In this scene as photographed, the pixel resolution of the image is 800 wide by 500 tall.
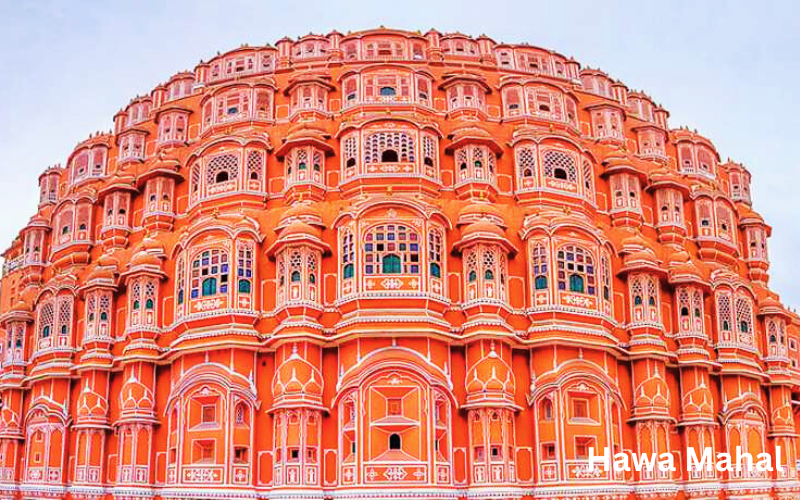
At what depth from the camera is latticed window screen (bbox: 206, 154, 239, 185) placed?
120ft

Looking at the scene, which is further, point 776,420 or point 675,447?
point 776,420

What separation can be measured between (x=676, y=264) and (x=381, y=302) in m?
12.3

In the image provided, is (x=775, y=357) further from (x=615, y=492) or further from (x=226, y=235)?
(x=226, y=235)

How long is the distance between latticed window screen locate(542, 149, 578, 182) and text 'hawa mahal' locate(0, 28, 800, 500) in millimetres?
67

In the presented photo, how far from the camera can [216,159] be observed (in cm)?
3694

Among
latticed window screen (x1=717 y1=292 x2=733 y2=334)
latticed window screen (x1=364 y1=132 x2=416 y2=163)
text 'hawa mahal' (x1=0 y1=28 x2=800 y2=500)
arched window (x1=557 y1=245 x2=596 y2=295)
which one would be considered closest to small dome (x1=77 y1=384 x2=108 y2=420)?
text 'hawa mahal' (x1=0 y1=28 x2=800 y2=500)

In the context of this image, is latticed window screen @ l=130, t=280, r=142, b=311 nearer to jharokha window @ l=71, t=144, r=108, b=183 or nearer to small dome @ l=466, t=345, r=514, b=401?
jharokha window @ l=71, t=144, r=108, b=183

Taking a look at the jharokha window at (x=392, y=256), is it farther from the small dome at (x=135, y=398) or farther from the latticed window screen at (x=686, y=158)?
the latticed window screen at (x=686, y=158)

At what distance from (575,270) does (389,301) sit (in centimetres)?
696

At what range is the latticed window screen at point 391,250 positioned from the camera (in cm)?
3145

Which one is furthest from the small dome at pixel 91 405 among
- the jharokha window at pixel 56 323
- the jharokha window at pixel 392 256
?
the jharokha window at pixel 392 256

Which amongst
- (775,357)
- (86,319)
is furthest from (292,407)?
(775,357)

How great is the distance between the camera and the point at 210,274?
33.1m

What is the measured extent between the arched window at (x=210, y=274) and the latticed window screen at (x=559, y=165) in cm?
1277
